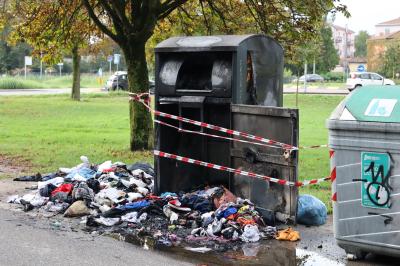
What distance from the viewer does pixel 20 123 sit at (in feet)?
69.4

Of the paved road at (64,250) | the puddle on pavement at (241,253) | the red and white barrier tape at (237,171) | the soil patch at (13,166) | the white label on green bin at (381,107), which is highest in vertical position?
the white label on green bin at (381,107)

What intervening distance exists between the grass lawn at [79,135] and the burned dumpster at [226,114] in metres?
1.75

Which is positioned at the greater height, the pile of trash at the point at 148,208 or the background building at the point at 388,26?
the background building at the point at 388,26

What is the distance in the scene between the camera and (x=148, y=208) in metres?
7.40

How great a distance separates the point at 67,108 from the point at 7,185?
19.3 m

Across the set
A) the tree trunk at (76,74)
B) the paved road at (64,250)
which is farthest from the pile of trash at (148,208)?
the tree trunk at (76,74)

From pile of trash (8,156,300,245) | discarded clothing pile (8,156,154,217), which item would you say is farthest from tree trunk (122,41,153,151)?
pile of trash (8,156,300,245)

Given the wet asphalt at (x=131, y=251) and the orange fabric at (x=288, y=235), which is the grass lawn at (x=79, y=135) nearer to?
the orange fabric at (x=288, y=235)

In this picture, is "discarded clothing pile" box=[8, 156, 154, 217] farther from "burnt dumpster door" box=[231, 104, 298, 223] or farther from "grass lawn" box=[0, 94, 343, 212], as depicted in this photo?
"grass lawn" box=[0, 94, 343, 212]

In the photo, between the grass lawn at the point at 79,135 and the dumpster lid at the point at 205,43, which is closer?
the dumpster lid at the point at 205,43

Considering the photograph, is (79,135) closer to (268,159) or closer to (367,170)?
(268,159)

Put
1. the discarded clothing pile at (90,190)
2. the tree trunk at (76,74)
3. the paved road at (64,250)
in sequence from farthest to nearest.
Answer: the tree trunk at (76,74), the discarded clothing pile at (90,190), the paved road at (64,250)

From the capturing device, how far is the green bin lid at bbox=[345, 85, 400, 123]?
5.39m

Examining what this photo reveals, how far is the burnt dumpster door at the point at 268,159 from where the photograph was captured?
6840 millimetres
